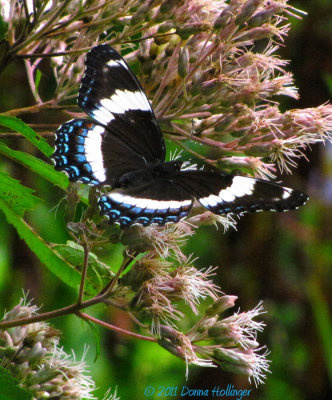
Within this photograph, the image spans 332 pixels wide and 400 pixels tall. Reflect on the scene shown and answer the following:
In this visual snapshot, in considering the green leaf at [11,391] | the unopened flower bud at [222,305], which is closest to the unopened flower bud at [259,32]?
the unopened flower bud at [222,305]

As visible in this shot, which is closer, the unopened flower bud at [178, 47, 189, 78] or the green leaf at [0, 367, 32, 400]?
the green leaf at [0, 367, 32, 400]

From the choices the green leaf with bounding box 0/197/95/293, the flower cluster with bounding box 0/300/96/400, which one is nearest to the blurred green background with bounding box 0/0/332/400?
the green leaf with bounding box 0/197/95/293

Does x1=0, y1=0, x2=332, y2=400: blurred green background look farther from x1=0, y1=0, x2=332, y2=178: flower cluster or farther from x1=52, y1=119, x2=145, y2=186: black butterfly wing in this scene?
x1=0, y1=0, x2=332, y2=178: flower cluster

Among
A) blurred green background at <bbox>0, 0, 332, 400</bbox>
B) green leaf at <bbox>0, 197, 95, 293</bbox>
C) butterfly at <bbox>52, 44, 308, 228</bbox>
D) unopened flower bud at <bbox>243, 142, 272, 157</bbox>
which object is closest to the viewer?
butterfly at <bbox>52, 44, 308, 228</bbox>

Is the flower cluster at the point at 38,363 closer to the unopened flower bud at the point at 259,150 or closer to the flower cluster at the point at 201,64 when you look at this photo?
the flower cluster at the point at 201,64

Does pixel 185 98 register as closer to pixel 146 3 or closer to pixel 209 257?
pixel 146 3

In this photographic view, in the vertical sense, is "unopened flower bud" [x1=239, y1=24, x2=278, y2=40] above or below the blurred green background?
above

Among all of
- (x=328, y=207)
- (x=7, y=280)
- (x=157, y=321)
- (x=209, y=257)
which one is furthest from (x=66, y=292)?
(x=328, y=207)
